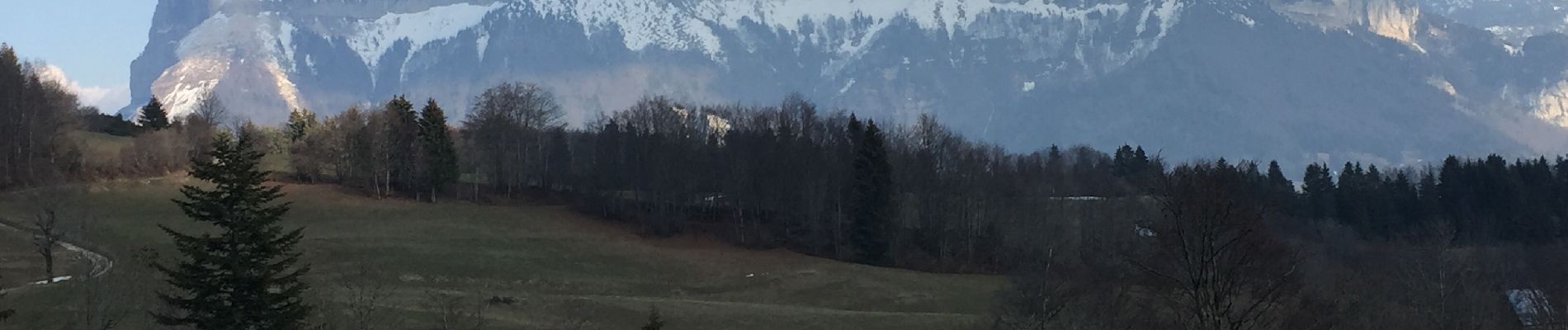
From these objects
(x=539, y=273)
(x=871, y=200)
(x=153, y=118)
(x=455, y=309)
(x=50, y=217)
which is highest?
(x=153, y=118)

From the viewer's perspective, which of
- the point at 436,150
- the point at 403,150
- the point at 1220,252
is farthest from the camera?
the point at 403,150

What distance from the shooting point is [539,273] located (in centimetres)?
6069

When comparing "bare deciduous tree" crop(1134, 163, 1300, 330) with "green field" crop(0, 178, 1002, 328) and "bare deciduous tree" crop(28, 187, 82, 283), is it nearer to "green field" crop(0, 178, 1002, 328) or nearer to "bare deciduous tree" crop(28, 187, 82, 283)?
"green field" crop(0, 178, 1002, 328)

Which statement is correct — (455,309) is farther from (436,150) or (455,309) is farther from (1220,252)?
→ (436,150)

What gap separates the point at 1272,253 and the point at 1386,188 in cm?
9595

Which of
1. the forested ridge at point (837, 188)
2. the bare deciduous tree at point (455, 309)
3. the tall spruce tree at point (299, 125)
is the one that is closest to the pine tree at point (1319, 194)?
the forested ridge at point (837, 188)

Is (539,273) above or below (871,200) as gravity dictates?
below

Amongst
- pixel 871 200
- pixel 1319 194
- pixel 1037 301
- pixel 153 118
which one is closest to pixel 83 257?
pixel 1037 301

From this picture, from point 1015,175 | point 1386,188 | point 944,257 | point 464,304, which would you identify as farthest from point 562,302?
point 1386,188

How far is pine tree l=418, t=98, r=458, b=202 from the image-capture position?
84.1 meters

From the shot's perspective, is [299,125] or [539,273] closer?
[539,273]

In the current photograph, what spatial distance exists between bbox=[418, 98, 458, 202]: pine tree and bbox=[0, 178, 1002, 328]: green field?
12.5 ft

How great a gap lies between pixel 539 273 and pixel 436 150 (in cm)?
2738

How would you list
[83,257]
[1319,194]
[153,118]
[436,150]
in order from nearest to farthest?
[83,257], [436,150], [153,118], [1319,194]
